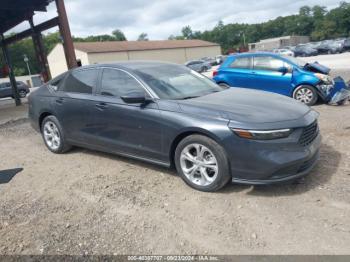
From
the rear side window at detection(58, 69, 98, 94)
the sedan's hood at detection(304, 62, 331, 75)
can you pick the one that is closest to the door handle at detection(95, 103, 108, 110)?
the rear side window at detection(58, 69, 98, 94)

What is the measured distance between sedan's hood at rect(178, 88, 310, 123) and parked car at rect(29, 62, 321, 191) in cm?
1

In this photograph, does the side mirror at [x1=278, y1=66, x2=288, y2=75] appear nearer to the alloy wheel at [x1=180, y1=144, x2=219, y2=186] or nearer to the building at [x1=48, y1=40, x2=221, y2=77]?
the alloy wheel at [x1=180, y1=144, x2=219, y2=186]

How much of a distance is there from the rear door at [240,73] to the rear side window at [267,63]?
20cm

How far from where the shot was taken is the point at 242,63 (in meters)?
9.27

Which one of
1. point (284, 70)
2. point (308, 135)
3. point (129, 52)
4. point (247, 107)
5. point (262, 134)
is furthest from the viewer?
point (129, 52)

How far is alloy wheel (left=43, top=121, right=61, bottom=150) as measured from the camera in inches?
223

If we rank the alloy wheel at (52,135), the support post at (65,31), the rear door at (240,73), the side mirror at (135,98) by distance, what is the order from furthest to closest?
the support post at (65,31) → the rear door at (240,73) → the alloy wheel at (52,135) → the side mirror at (135,98)

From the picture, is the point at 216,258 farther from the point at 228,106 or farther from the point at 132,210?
the point at 228,106

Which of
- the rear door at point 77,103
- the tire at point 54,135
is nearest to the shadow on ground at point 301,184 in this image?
the rear door at point 77,103

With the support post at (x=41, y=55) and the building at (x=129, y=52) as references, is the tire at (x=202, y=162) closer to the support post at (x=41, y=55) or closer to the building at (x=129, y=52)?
the support post at (x=41, y=55)

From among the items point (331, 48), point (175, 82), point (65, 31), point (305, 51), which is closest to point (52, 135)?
point (175, 82)

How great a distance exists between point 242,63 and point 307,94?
1.99 metres

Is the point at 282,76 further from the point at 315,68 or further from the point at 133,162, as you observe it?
the point at 133,162

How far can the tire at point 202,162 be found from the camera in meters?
3.63
